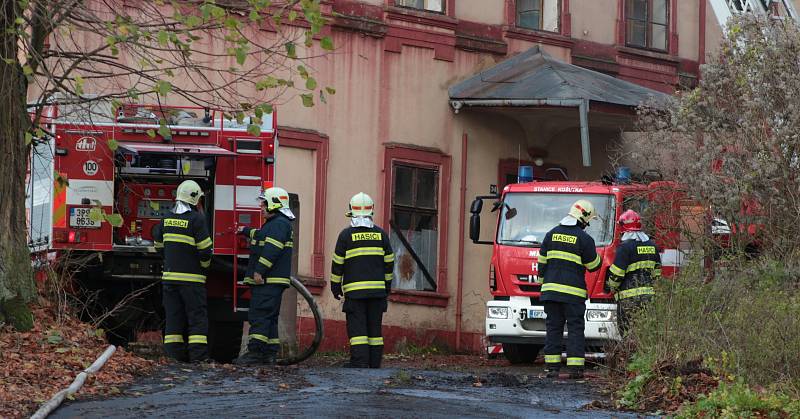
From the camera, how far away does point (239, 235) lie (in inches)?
590

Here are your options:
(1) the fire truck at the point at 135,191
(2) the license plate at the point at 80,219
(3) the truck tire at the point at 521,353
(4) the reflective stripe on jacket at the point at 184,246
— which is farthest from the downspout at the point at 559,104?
(2) the license plate at the point at 80,219

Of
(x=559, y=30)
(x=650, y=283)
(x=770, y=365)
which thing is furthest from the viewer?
(x=559, y=30)

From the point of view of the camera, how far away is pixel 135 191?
15.0m

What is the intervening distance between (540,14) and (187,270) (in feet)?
38.0

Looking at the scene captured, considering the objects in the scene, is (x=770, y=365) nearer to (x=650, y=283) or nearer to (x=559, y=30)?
(x=650, y=283)

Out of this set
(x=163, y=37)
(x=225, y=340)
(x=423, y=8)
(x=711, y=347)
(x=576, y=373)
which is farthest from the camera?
(x=423, y=8)

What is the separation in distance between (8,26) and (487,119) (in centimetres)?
1142

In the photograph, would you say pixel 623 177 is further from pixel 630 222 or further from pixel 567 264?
pixel 567 264

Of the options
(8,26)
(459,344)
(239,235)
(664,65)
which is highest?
(664,65)

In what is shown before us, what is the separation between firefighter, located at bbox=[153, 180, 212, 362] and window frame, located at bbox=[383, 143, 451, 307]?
25.2 ft

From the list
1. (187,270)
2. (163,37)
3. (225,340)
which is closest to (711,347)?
(163,37)

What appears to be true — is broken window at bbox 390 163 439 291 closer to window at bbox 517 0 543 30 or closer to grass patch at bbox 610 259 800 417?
window at bbox 517 0 543 30

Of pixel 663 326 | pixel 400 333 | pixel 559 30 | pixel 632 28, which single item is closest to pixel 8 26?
pixel 663 326

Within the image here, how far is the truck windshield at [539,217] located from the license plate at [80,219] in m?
5.08
